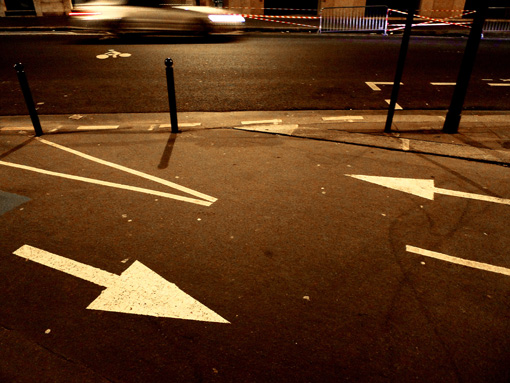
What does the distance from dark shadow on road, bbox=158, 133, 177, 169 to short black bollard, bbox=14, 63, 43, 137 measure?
231cm

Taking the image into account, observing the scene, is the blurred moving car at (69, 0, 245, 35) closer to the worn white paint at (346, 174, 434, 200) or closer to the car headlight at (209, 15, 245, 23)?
the car headlight at (209, 15, 245, 23)

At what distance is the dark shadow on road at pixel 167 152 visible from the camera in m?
5.27

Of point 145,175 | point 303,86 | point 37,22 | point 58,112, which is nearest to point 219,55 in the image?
point 303,86

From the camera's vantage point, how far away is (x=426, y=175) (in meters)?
5.00

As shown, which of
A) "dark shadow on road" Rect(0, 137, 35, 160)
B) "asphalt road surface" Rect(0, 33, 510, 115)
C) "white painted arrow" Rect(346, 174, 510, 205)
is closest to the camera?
"white painted arrow" Rect(346, 174, 510, 205)

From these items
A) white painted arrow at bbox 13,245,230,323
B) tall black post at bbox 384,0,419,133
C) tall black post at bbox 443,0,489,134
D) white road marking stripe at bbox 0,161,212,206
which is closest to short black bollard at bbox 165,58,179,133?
white road marking stripe at bbox 0,161,212,206

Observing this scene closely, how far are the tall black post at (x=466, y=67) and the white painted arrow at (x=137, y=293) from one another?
552 cm

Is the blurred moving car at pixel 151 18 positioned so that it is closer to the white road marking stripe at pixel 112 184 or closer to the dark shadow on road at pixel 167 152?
the dark shadow on road at pixel 167 152

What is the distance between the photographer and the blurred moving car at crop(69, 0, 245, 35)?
44.4 feet

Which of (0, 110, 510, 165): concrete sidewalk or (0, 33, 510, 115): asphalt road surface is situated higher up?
(0, 33, 510, 115): asphalt road surface

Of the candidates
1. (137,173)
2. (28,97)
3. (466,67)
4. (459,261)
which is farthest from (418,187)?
(28,97)

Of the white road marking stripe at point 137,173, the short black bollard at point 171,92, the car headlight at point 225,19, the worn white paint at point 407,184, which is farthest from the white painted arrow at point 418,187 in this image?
the car headlight at point 225,19

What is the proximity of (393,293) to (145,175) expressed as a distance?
11.4 ft

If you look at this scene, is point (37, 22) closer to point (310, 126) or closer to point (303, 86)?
point (303, 86)
